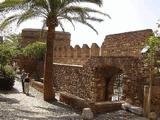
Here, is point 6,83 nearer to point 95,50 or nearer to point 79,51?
point 79,51

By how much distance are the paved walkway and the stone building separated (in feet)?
2.59

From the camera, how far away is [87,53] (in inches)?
895

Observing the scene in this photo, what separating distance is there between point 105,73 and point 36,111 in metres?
5.36

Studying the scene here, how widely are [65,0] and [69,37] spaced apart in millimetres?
23635

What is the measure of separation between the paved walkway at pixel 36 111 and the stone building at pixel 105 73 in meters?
0.79

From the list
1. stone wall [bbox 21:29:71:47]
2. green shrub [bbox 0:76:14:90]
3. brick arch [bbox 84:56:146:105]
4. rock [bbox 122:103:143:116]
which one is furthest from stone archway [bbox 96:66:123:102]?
stone wall [bbox 21:29:71:47]

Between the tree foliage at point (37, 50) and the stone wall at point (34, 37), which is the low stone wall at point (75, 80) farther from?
the stone wall at point (34, 37)

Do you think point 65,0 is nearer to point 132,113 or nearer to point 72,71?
point 72,71

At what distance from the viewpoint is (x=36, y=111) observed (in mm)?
17125

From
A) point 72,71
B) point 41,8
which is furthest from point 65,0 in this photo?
point 72,71

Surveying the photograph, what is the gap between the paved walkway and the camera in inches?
605

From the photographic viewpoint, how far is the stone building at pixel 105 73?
1667 cm

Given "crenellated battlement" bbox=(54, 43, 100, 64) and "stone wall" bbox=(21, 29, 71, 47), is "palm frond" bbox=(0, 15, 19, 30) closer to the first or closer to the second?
"crenellated battlement" bbox=(54, 43, 100, 64)

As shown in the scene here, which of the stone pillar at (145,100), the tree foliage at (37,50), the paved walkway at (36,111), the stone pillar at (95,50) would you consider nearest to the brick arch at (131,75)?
the stone pillar at (145,100)
